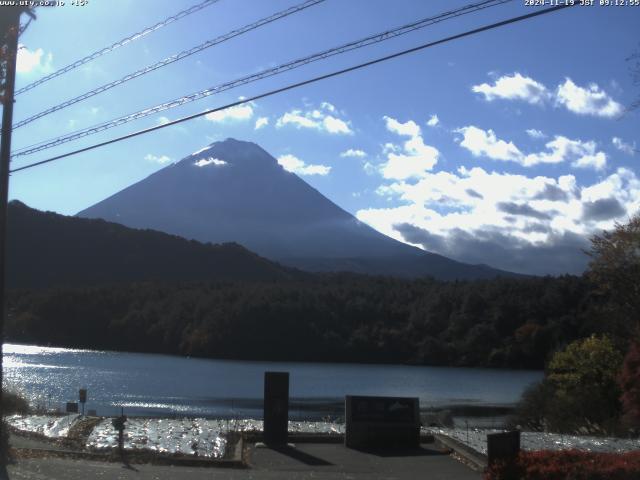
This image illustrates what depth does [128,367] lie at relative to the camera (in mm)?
69875

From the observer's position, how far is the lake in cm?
4344

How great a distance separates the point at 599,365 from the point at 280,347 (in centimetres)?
5972

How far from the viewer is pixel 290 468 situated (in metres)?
16.1

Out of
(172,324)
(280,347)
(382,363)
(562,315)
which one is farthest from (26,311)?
(562,315)

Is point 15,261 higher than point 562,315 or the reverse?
higher

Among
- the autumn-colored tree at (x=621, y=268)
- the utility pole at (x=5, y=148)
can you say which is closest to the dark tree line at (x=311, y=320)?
the autumn-colored tree at (x=621, y=268)

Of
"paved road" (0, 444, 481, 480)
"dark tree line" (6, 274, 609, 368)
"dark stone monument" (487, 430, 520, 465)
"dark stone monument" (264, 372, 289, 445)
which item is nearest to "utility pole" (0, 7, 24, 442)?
"paved road" (0, 444, 481, 480)

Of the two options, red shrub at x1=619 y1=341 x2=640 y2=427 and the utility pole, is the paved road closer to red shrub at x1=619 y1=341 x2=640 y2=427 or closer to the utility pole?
the utility pole

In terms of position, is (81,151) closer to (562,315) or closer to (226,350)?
(562,315)

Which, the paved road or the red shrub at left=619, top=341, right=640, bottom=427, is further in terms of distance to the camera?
the red shrub at left=619, top=341, right=640, bottom=427

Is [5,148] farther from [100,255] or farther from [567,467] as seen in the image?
[100,255]

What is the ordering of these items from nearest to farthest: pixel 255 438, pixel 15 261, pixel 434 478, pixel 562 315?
1. pixel 434 478
2. pixel 255 438
3. pixel 562 315
4. pixel 15 261

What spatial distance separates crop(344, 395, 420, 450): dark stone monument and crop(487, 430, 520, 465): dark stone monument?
678 centimetres

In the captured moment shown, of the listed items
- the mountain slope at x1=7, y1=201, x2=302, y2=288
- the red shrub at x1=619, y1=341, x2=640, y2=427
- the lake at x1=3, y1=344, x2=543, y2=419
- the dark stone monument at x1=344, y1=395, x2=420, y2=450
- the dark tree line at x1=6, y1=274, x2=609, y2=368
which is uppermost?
the mountain slope at x1=7, y1=201, x2=302, y2=288
